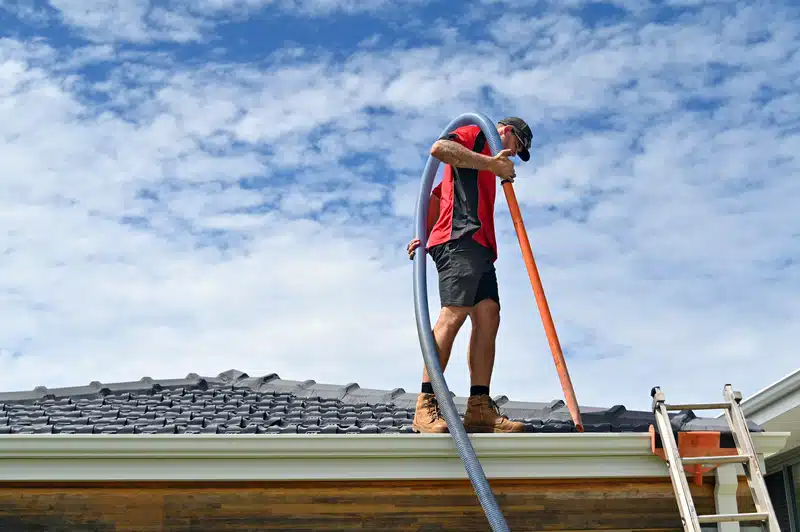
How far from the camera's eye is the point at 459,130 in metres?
6.08

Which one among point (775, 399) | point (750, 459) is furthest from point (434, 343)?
point (775, 399)

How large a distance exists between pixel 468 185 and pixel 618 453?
6.38 feet

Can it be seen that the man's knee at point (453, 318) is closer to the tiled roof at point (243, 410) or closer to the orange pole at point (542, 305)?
the orange pole at point (542, 305)

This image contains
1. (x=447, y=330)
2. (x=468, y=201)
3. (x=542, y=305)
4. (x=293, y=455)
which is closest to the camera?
(x=293, y=455)

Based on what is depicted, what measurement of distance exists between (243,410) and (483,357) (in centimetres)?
210

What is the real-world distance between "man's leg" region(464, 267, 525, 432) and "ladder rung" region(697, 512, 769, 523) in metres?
1.21

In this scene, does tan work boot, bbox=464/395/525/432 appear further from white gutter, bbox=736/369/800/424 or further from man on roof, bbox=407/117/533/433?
white gutter, bbox=736/369/800/424

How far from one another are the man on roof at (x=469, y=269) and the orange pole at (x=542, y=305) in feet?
0.54

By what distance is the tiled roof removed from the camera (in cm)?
589

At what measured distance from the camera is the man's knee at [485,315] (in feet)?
18.7

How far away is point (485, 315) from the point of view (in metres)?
5.70

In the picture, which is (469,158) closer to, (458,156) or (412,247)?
(458,156)

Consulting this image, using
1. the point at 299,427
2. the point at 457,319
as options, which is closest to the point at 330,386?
the point at 299,427

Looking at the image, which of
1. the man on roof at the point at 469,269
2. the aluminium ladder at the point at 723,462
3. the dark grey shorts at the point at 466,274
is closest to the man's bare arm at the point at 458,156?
the man on roof at the point at 469,269
